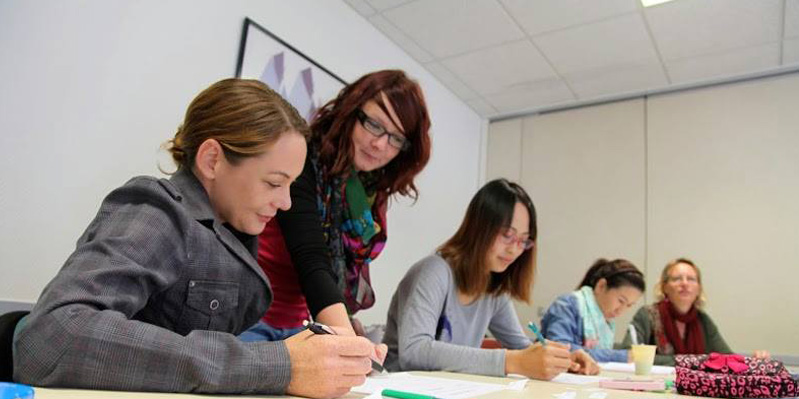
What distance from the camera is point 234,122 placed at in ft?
2.74

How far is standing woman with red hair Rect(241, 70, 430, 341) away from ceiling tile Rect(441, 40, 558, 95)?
201 cm

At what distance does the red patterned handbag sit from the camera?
108 cm

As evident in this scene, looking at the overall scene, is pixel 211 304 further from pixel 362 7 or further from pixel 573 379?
pixel 362 7

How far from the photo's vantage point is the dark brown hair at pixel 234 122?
0.83 metres

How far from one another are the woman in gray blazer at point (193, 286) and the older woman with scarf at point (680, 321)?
2.76 metres

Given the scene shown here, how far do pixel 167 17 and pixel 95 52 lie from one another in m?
0.32

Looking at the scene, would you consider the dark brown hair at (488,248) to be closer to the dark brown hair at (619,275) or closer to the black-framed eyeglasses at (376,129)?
the black-framed eyeglasses at (376,129)

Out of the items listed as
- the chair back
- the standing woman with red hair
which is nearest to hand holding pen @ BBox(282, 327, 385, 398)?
the chair back

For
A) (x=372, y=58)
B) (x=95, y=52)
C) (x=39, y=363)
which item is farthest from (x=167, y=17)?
(x=39, y=363)

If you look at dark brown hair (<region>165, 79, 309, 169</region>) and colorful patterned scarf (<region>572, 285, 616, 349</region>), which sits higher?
dark brown hair (<region>165, 79, 309, 169</region>)

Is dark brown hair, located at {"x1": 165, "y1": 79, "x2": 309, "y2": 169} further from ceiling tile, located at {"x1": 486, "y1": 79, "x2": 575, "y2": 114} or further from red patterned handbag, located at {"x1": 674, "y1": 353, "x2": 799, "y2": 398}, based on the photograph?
ceiling tile, located at {"x1": 486, "y1": 79, "x2": 575, "y2": 114}

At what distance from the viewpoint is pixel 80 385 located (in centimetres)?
58

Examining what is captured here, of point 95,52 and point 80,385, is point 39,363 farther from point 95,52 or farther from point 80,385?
point 95,52

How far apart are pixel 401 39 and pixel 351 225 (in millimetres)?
2098
